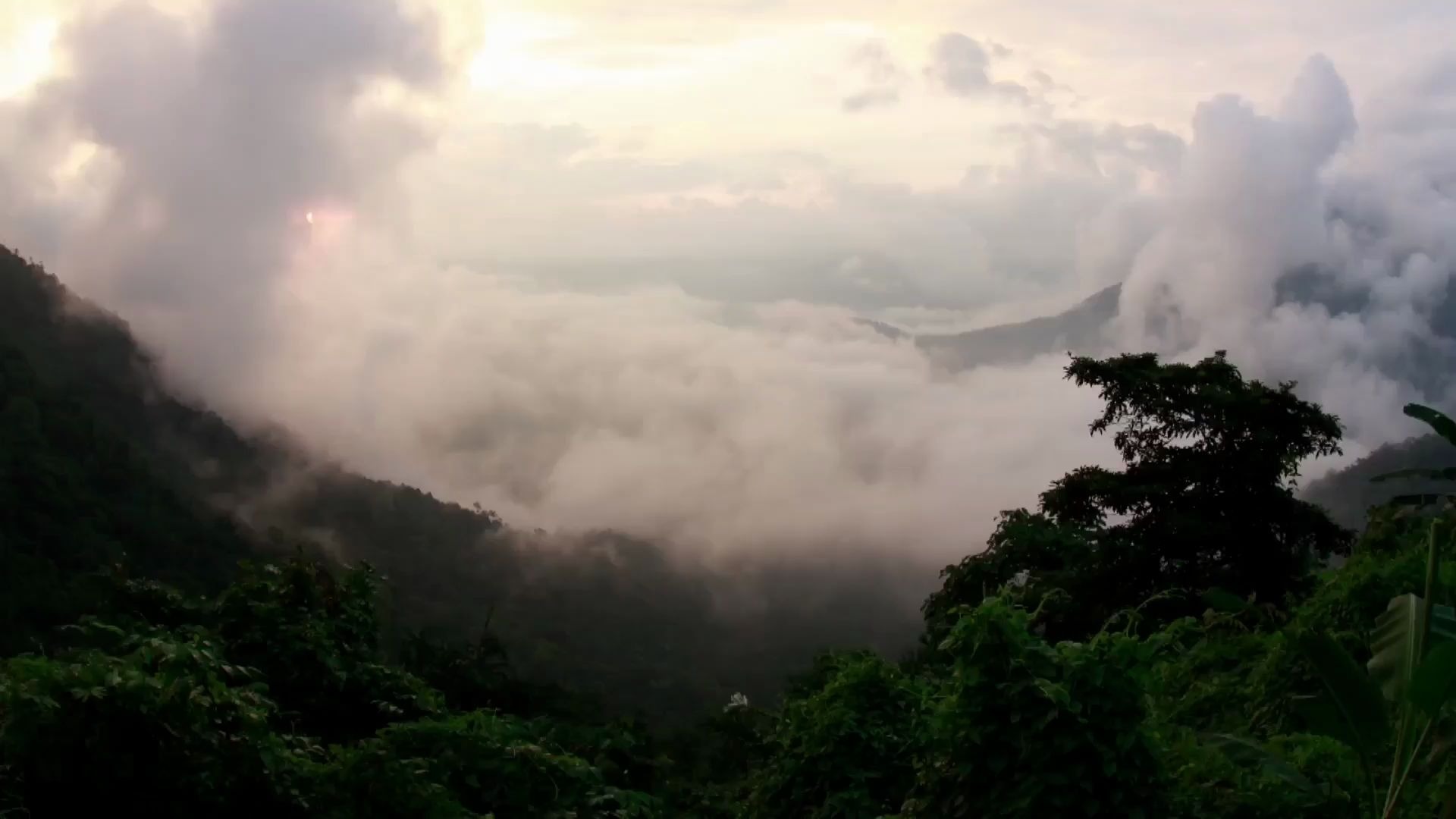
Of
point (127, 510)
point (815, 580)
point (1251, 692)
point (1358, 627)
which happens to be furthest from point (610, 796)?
point (815, 580)

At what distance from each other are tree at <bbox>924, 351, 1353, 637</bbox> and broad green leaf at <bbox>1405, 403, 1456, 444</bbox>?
1141cm

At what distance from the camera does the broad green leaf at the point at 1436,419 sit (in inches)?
230

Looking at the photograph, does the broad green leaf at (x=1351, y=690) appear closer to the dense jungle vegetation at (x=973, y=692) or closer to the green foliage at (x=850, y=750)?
the dense jungle vegetation at (x=973, y=692)

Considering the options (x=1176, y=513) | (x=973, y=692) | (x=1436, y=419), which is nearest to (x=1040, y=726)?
(x=973, y=692)

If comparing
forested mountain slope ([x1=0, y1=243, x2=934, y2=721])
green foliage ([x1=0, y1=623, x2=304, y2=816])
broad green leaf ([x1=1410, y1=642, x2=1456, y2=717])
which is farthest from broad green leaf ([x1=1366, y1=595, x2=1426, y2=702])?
forested mountain slope ([x1=0, y1=243, x2=934, y2=721])

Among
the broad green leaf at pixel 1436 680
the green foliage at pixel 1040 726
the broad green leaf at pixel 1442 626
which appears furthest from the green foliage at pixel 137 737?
the broad green leaf at pixel 1442 626

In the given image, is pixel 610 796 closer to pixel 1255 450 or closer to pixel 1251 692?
pixel 1251 692

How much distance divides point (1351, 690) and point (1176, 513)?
14228 mm

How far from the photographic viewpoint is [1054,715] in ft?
18.4

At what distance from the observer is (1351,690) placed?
541 cm

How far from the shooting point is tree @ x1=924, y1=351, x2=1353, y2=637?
18172 mm

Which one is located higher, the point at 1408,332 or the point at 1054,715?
the point at 1408,332

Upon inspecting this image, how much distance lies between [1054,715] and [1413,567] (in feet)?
15.0

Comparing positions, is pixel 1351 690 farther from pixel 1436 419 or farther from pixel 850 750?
pixel 850 750
